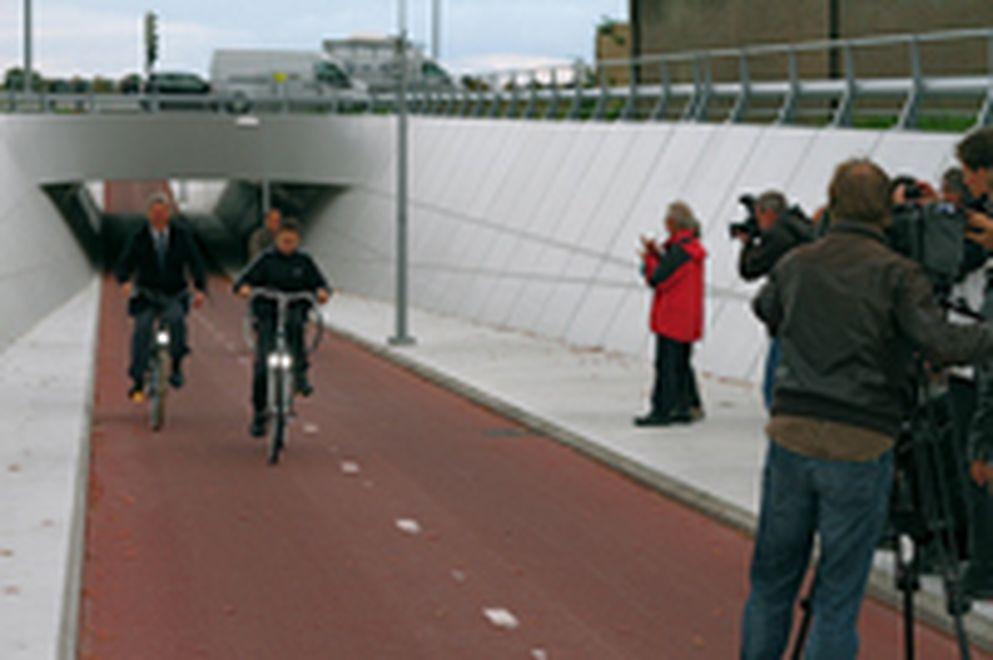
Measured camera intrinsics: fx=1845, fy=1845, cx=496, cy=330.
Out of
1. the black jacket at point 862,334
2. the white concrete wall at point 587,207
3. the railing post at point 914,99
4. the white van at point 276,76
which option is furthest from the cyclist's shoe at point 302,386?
the white van at point 276,76

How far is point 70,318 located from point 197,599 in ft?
86.1

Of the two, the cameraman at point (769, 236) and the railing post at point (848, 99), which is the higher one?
the railing post at point (848, 99)

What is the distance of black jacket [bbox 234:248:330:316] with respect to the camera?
48.9 ft

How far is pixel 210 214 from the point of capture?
80.5 m

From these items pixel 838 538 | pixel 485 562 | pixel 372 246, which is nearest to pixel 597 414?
pixel 485 562

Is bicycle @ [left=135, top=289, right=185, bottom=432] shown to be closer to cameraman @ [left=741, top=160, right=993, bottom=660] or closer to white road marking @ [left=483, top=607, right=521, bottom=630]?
white road marking @ [left=483, top=607, right=521, bottom=630]

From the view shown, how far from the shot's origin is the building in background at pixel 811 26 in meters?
20.8

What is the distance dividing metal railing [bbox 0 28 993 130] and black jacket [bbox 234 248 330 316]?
6.76m

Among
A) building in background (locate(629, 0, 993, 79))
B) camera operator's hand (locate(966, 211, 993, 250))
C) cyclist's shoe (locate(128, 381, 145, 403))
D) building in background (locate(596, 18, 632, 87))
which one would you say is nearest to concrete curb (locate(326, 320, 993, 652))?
camera operator's hand (locate(966, 211, 993, 250))

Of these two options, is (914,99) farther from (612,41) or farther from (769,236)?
(612,41)

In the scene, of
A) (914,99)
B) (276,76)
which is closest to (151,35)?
(276,76)

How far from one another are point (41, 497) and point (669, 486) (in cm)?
419

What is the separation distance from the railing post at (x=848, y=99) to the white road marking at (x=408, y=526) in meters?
11.1

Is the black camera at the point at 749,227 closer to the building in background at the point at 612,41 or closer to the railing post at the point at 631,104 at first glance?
the railing post at the point at 631,104
